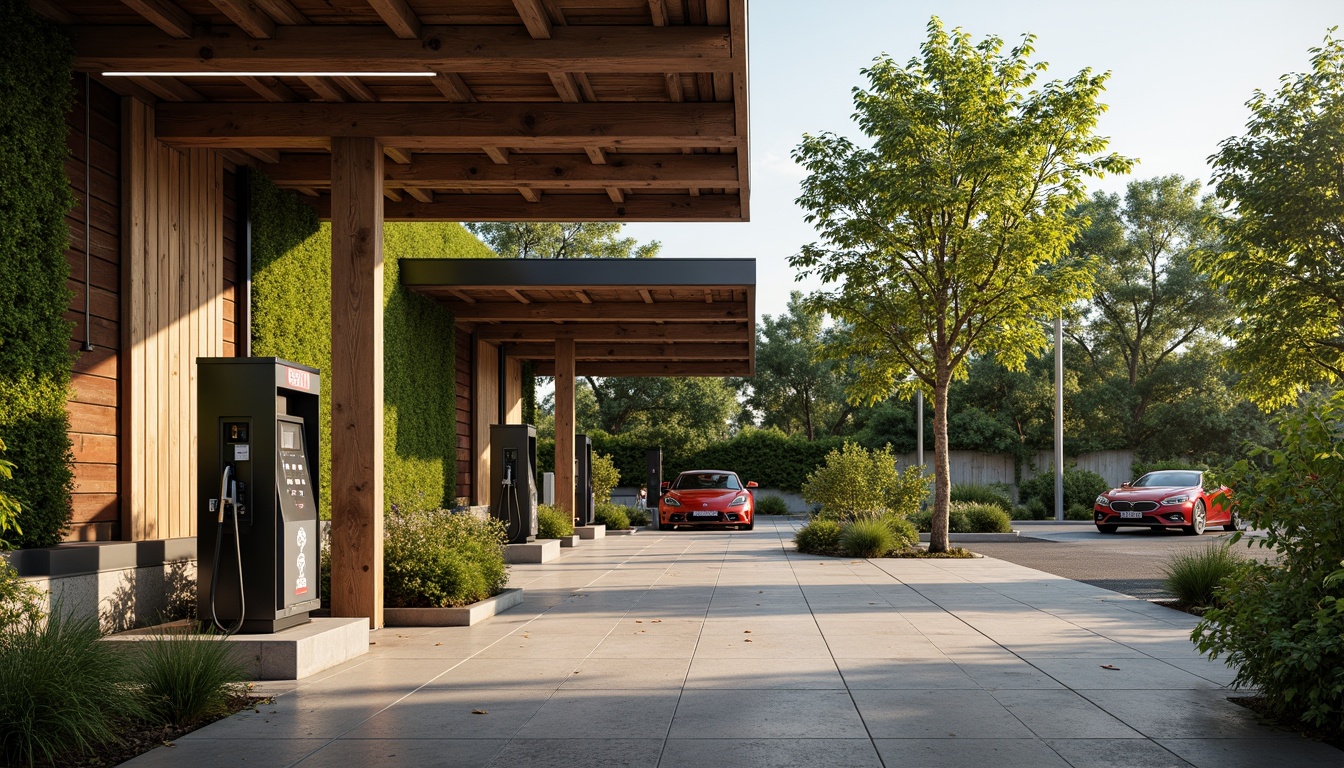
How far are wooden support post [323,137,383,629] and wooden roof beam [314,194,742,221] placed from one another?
9.75 feet

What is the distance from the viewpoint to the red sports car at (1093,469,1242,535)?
896 inches

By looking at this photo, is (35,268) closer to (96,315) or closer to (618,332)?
(96,315)

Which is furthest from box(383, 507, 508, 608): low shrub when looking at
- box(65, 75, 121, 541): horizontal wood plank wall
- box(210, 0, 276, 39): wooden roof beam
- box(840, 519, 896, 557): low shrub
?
box(840, 519, 896, 557): low shrub

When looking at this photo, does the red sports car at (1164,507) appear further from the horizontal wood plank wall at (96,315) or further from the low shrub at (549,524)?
the horizontal wood plank wall at (96,315)

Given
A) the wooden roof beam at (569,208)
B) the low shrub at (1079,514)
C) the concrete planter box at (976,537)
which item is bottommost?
the low shrub at (1079,514)

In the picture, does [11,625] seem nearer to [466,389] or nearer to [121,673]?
[121,673]

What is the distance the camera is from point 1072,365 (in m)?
44.7

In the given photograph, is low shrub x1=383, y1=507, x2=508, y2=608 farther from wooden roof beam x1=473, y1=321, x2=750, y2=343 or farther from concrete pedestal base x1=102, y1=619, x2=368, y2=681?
wooden roof beam x1=473, y1=321, x2=750, y2=343

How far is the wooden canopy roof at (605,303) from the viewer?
14.9m

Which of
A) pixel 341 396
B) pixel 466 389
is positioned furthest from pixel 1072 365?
pixel 341 396

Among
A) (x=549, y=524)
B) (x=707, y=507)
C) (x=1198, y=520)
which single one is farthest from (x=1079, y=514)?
(x=549, y=524)

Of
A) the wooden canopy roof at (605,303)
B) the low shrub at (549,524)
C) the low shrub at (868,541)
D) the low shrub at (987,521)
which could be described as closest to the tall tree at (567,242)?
the wooden canopy roof at (605,303)

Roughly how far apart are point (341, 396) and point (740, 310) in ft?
31.7

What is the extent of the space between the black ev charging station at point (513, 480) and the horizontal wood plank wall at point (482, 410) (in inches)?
154
